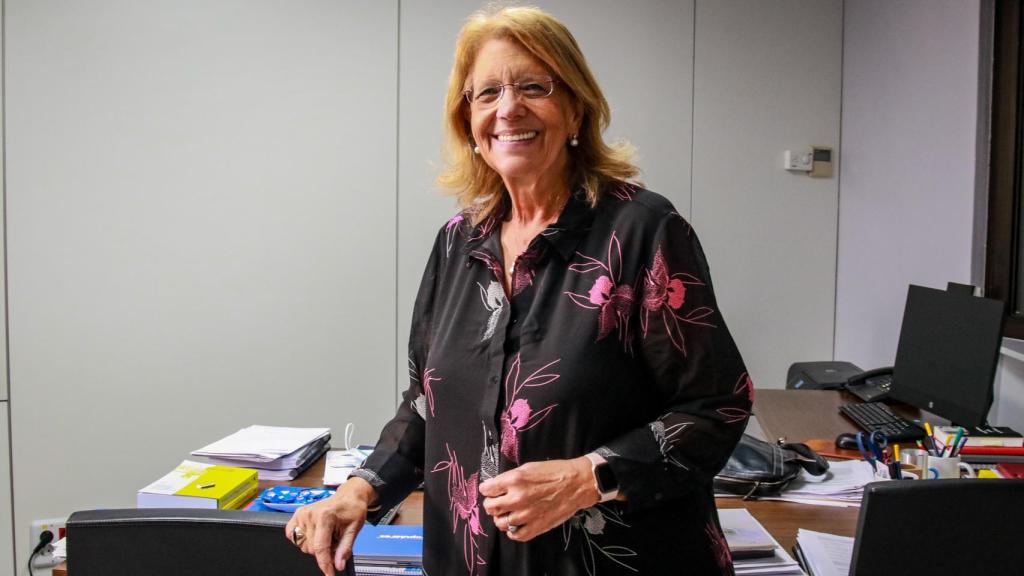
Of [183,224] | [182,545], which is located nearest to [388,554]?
[182,545]

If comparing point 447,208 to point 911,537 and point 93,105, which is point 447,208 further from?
point 911,537

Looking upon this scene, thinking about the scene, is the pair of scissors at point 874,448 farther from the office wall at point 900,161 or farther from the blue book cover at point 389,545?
the blue book cover at point 389,545

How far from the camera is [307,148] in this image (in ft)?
10.5

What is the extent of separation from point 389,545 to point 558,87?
890mm

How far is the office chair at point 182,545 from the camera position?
938mm

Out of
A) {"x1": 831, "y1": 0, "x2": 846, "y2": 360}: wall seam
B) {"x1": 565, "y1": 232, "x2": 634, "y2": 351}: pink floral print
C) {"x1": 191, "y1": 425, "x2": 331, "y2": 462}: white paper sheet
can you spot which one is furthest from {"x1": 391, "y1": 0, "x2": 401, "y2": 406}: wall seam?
{"x1": 565, "y1": 232, "x2": 634, "y2": 351}: pink floral print

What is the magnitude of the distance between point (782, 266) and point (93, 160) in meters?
3.07

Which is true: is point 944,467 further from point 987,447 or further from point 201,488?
point 201,488

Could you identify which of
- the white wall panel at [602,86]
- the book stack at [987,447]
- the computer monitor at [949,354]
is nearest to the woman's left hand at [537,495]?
the book stack at [987,447]

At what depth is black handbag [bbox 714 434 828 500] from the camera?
1678 millimetres

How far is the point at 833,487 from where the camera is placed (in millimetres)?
1682

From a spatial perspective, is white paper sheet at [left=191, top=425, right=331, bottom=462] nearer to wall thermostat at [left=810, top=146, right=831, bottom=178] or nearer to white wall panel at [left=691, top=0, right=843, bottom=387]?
white wall panel at [left=691, top=0, right=843, bottom=387]

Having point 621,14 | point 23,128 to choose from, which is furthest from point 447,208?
point 23,128

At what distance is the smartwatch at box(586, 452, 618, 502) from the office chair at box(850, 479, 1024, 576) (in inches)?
11.8
